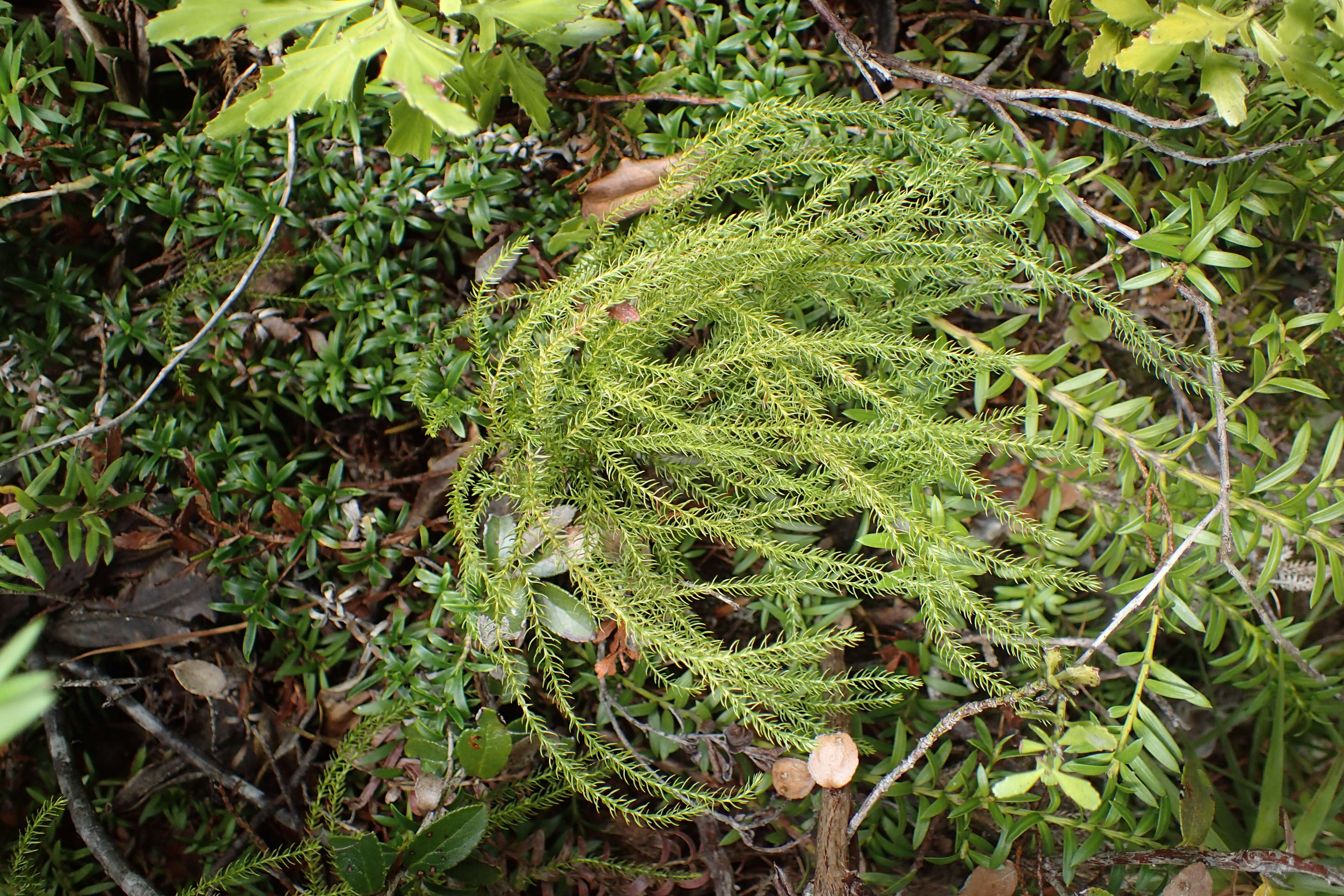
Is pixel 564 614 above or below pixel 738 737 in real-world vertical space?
above

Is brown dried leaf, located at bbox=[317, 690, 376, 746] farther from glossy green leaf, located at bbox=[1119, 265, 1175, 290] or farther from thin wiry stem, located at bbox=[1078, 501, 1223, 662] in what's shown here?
glossy green leaf, located at bbox=[1119, 265, 1175, 290]

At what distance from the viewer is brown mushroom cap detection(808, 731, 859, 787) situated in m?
1.59

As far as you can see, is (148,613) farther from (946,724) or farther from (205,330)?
(946,724)

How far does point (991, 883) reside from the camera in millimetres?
1738

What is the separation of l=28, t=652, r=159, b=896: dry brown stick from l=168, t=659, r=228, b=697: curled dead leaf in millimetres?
278

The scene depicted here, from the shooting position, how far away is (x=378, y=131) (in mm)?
1938

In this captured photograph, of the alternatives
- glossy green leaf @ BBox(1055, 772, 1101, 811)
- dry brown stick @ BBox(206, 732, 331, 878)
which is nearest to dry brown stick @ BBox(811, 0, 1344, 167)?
glossy green leaf @ BBox(1055, 772, 1101, 811)

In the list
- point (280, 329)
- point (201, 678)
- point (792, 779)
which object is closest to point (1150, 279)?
point (792, 779)

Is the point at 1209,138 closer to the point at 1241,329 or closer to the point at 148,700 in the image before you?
the point at 1241,329

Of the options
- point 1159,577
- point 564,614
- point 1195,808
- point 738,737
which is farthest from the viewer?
point 738,737

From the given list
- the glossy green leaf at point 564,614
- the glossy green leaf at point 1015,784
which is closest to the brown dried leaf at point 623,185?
the glossy green leaf at point 564,614

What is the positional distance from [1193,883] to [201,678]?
7.49 feet

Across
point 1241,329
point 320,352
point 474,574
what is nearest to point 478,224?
point 320,352

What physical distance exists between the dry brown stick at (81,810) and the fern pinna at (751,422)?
95cm
